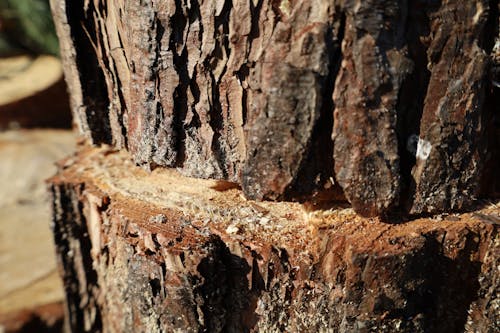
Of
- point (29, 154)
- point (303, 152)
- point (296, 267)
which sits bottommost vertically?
point (29, 154)

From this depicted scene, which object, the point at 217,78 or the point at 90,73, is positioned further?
the point at 90,73

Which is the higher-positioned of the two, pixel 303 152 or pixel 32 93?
pixel 303 152

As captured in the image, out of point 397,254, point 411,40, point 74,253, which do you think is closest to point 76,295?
point 74,253

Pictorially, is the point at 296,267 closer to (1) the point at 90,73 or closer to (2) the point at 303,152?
(2) the point at 303,152

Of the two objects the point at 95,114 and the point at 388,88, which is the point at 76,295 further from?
the point at 388,88

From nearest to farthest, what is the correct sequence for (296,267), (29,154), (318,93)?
(318,93), (296,267), (29,154)

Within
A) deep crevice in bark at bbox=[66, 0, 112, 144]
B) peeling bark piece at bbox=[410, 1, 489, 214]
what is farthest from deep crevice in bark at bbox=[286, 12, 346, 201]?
deep crevice in bark at bbox=[66, 0, 112, 144]

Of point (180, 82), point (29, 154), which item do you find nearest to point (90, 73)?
point (180, 82)
